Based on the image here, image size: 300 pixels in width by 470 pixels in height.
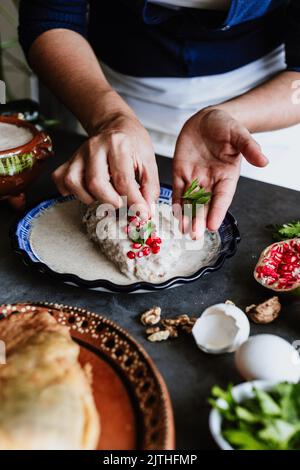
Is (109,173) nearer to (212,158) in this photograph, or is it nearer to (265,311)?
(212,158)

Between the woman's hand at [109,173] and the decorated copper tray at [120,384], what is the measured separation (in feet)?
1.05

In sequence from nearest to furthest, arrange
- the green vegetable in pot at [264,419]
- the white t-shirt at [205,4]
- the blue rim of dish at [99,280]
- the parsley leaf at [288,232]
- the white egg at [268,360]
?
the green vegetable in pot at [264,419] < the white egg at [268,360] < the blue rim of dish at [99,280] < the parsley leaf at [288,232] < the white t-shirt at [205,4]

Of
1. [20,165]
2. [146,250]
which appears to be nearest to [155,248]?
[146,250]

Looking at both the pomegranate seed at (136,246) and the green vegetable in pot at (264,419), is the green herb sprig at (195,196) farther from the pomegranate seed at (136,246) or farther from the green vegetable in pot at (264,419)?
the green vegetable in pot at (264,419)

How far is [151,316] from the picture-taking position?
1007 mm

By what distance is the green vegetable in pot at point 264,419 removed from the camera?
2.19ft

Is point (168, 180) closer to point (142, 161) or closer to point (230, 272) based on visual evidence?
point (142, 161)

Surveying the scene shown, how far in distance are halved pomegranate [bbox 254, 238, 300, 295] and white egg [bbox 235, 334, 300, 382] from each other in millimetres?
237

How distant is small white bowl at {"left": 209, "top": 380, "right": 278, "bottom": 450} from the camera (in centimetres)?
69

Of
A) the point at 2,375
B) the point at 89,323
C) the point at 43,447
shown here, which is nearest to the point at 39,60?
the point at 89,323

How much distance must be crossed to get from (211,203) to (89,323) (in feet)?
1.51

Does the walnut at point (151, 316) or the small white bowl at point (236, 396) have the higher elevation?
the small white bowl at point (236, 396)

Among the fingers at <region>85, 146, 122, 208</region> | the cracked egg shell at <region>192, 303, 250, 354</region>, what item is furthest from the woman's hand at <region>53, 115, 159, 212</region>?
the cracked egg shell at <region>192, 303, 250, 354</region>

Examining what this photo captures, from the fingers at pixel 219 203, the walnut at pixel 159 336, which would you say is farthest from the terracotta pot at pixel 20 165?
the walnut at pixel 159 336
